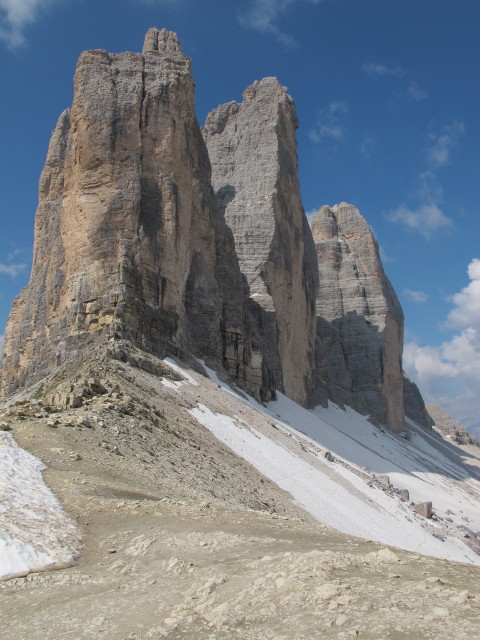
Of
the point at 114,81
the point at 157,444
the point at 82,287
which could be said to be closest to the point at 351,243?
the point at 114,81

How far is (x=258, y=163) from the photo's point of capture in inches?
2192

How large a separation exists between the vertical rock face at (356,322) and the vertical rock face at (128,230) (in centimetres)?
3156

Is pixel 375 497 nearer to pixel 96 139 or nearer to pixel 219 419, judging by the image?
pixel 219 419

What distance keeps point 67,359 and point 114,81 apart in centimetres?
1573

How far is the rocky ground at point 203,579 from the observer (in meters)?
4.54

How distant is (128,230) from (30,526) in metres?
22.3

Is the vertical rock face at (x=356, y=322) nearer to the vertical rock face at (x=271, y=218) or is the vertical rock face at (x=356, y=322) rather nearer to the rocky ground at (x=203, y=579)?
the vertical rock face at (x=271, y=218)

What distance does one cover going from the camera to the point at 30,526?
7.10 m

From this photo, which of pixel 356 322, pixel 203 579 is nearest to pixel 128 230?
pixel 203 579

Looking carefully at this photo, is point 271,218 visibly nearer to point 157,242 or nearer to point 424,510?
point 157,242

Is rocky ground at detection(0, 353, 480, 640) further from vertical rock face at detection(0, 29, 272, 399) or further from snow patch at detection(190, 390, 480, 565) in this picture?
vertical rock face at detection(0, 29, 272, 399)

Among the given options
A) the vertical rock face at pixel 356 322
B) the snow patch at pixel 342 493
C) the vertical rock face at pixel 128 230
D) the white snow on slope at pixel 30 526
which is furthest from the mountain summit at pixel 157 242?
the white snow on slope at pixel 30 526

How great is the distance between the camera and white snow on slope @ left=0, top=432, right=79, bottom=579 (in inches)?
249

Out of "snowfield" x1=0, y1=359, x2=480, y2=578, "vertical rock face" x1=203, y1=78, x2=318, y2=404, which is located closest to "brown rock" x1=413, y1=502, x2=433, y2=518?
"snowfield" x1=0, y1=359, x2=480, y2=578
